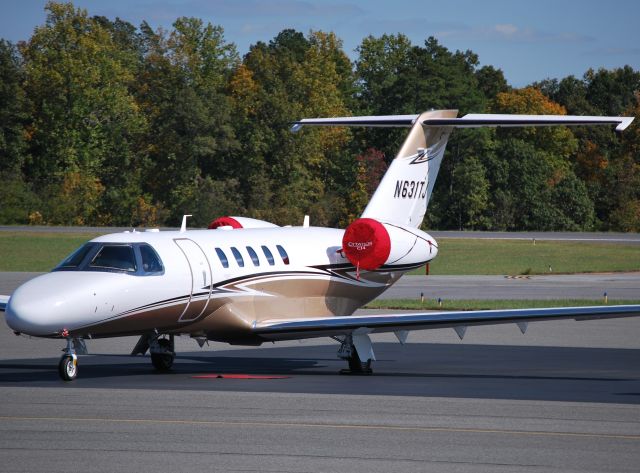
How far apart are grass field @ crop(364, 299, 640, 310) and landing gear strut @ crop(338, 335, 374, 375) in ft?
41.4

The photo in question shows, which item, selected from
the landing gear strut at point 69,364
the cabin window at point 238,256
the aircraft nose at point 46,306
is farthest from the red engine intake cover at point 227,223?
the aircraft nose at point 46,306

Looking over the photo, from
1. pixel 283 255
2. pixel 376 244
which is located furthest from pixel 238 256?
pixel 376 244

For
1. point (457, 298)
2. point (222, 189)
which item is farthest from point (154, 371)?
point (222, 189)

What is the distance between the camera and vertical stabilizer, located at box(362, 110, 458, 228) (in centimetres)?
2458

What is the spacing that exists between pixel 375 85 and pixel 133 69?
25.1 metres

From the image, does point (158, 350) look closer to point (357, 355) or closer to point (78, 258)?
point (78, 258)

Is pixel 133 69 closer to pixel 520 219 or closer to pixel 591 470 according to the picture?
pixel 520 219

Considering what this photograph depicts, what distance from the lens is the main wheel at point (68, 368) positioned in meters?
18.6

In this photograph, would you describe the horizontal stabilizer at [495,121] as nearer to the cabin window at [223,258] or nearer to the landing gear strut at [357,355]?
the landing gear strut at [357,355]

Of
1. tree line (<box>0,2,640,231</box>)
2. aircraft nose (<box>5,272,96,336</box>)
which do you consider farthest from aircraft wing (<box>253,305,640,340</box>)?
tree line (<box>0,2,640,231</box>)

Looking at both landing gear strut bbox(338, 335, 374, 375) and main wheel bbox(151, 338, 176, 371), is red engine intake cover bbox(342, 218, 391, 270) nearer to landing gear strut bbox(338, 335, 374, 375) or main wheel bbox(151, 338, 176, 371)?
landing gear strut bbox(338, 335, 374, 375)

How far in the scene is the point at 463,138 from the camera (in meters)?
94.4

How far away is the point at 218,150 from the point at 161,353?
68719 mm

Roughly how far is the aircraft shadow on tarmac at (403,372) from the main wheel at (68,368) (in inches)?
5.9
